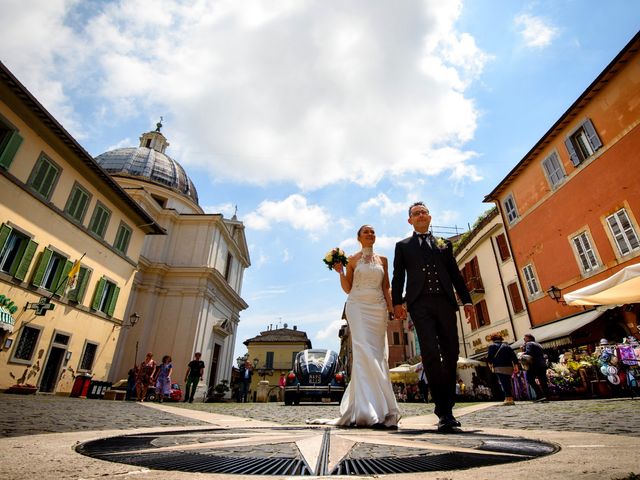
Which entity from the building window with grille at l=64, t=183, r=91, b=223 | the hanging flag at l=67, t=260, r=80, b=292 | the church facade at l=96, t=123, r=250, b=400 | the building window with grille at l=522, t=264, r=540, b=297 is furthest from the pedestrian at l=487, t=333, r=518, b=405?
the church facade at l=96, t=123, r=250, b=400

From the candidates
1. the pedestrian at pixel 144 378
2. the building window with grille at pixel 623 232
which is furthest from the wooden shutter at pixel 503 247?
the pedestrian at pixel 144 378

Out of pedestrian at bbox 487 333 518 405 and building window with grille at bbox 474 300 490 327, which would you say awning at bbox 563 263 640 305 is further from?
building window with grille at bbox 474 300 490 327

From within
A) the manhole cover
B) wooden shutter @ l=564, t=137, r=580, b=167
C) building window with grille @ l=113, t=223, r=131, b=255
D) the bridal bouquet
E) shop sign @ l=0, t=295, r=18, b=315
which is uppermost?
wooden shutter @ l=564, t=137, r=580, b=167

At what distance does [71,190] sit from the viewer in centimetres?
1552

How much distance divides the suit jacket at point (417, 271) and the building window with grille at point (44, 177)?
15110 mm

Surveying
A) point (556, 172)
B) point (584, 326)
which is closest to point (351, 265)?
point (584, 326)

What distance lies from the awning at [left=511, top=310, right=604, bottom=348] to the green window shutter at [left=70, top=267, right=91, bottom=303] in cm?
1942

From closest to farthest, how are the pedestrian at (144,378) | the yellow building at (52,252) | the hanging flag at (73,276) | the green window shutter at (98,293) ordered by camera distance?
the yellow building at (52,252) → the pedestrian at (144,378) → the hanging flag at (73,276) → the green window shutter at (98,293)

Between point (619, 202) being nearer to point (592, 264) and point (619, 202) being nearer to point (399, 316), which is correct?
point (592, 264)

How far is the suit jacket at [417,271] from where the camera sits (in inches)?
151

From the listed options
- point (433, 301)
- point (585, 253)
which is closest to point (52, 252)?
point (433, 301)

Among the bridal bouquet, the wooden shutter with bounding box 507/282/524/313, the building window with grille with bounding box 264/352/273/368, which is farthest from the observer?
the building window with grille with bounding box 264/352/273/368

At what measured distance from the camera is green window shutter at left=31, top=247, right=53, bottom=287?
1343 centimetres

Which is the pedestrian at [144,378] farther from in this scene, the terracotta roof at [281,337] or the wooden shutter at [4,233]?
the terracotta roof at [281,337]
